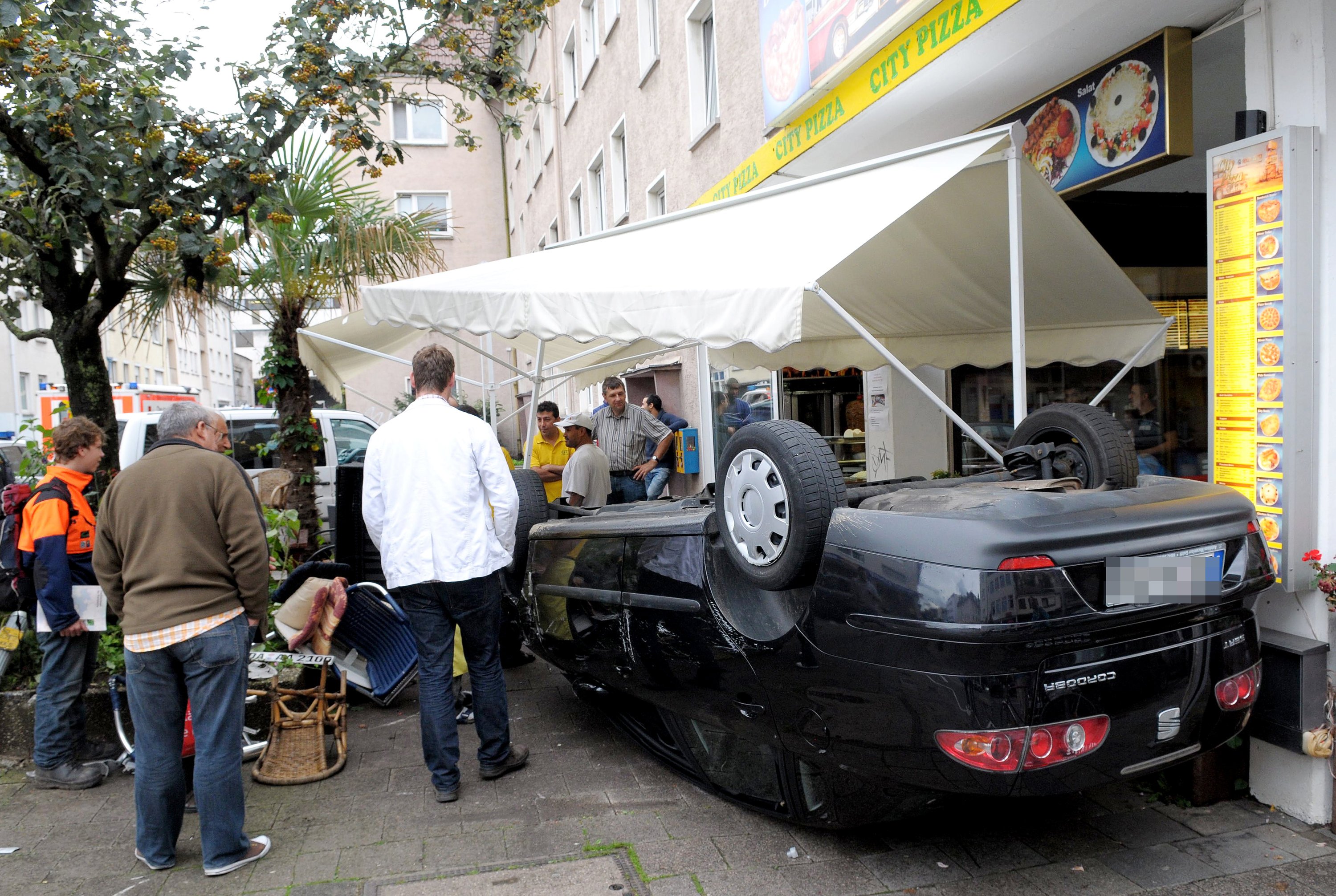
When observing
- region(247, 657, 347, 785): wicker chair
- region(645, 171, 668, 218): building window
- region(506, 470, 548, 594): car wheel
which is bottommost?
region(247, 657, 347, 785): wicker chair

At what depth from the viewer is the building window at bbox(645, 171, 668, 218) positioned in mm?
13539

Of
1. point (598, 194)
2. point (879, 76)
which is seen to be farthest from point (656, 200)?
point (879, 76)

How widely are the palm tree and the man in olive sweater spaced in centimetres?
402

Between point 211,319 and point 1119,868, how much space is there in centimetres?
739

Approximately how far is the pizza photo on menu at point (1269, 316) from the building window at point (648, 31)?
36.5 feet

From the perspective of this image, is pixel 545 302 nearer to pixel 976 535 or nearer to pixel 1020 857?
pixel 976 535

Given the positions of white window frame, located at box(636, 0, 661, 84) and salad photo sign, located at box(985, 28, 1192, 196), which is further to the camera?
white window frame, located at box(636, 0, 661, 84)

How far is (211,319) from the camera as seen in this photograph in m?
→ 7.72

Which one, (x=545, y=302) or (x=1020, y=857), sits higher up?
(x=545, y=302)

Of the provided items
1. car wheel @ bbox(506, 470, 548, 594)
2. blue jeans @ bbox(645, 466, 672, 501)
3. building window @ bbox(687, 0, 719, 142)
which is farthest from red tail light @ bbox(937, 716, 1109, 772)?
building window @ bbox(687, 0, 719, 142)

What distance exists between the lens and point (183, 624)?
10.8 feet

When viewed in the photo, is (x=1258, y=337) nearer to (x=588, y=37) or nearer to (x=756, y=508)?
(x=756, y=508)

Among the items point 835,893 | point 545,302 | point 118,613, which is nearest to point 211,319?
point 545,302

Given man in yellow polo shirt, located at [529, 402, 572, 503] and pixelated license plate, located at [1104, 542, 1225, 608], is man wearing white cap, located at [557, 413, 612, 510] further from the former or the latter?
pixelated license plate, located at [1104, 542, 1225, 608]
